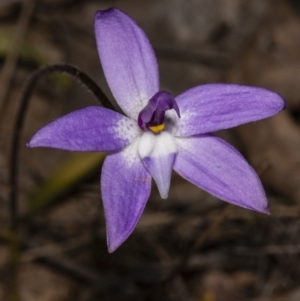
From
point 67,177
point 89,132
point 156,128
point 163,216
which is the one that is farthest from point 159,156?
point 163,216

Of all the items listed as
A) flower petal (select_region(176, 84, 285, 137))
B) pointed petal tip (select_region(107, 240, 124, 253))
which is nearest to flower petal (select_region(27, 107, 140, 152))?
flower petal (select_region(176, 84, 285, 137))

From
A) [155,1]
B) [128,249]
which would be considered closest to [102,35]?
[128,249]

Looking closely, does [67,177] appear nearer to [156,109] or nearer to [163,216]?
[163,216]

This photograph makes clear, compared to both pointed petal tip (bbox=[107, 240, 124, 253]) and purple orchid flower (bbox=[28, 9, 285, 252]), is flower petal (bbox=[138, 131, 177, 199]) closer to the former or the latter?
purple orchid flower (bbox=[28, 9, 285, 252])

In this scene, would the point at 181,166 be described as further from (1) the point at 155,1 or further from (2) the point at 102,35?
(1) the point at 155,1

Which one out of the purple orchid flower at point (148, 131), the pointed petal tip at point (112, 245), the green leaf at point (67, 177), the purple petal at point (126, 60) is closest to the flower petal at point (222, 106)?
the purple orchid flower at point (148, 131)

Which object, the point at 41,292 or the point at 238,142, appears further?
the point at 238,142

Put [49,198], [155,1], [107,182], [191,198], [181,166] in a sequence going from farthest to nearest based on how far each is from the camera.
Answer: [155,1] < [191,198] < [49,198] < [181,166] < [107,182]

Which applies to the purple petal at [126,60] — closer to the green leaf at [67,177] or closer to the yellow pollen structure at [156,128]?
the yellow pollen structure at [156,128]
